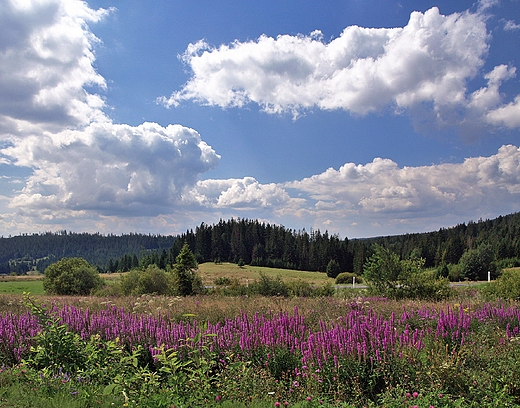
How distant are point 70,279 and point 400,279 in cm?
2628

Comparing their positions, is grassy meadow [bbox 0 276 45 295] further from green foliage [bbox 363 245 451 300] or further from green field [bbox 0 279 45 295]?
green foliage [bbox 363 245 451 300]

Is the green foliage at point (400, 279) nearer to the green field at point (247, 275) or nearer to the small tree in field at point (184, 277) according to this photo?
the small tree in field at point (184, 277)

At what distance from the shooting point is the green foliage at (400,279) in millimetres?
16172

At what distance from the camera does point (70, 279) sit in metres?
30.2

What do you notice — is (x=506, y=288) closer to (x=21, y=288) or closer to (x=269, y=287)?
(x=269, y=287)

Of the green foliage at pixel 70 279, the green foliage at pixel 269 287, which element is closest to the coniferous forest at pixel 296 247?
the green foliage at pixel 70 279

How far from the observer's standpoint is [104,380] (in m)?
4.90

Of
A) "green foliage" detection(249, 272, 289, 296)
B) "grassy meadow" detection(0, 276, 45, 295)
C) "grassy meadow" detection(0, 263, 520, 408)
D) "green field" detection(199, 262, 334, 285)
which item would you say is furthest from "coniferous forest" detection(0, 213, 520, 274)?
"grassy meadow" detection(0, 263, 520, 408)

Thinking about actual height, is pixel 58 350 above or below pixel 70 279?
above

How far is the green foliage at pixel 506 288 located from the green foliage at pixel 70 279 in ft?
90.4

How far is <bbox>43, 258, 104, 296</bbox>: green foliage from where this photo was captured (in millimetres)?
30062

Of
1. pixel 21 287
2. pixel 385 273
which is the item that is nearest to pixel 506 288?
pixel 385 273

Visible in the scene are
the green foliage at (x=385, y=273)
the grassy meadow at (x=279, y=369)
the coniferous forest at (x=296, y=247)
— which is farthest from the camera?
the coniferous forest at (x=296, y=247)

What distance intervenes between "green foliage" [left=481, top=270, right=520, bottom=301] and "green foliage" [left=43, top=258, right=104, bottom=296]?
27.6 meters
